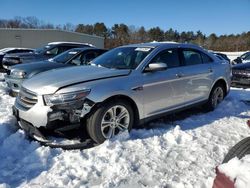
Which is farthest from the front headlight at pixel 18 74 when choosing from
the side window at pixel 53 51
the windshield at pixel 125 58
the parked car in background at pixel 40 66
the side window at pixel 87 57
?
the side window at pixel 53 51

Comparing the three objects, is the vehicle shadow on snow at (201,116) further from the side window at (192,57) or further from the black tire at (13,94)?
the black tire at (13,94)

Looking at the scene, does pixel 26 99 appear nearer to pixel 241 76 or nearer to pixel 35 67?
pixel 35 67

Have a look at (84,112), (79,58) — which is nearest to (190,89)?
(84,112)

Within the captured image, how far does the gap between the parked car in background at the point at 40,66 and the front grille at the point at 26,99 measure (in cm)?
256

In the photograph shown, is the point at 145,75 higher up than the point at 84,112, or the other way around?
the point at 145,75

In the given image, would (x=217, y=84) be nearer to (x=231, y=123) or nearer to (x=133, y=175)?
(x=231, y=123)

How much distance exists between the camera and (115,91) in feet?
15.8

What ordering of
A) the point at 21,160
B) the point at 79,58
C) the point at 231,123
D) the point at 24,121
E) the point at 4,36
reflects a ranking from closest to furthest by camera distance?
the point at 21,160, the point at 24,121, the point at 231,123, the point at 79,58, the point at 4,36

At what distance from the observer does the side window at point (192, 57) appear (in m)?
6.38

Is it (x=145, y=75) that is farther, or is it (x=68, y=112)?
(x=145, y=75)

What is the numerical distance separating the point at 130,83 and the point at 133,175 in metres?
1.64

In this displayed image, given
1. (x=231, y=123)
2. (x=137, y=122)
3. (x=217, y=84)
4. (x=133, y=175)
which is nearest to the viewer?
(x=133, y=175)

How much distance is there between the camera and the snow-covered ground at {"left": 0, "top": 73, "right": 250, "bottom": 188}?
3.77 meters

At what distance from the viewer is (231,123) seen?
6207 millimetres
